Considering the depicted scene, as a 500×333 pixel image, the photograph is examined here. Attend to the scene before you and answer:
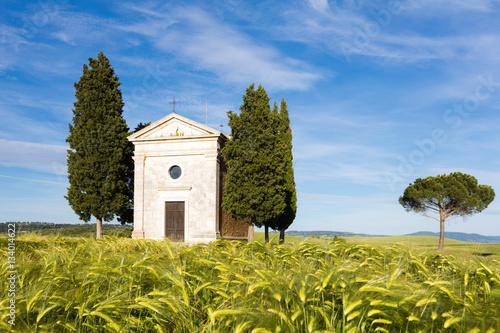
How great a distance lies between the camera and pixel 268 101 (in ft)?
72.5

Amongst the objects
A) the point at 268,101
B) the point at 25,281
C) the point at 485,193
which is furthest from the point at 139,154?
the point at 485,193

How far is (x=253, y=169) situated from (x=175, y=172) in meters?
5.40

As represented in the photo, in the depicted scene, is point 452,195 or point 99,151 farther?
point 452,195

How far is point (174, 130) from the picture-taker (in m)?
22.4

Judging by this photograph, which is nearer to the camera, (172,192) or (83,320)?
(83,320)

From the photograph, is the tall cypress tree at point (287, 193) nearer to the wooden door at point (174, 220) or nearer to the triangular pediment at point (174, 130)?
the triangular pediment at point (174, 130)

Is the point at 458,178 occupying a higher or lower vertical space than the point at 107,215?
higher

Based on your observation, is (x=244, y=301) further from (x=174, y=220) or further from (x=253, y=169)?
(x=174, y=220)

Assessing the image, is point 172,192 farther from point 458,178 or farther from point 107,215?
point 458,178

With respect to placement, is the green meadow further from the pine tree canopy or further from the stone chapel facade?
the pine tree canopy

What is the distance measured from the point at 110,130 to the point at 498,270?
22.4 metres

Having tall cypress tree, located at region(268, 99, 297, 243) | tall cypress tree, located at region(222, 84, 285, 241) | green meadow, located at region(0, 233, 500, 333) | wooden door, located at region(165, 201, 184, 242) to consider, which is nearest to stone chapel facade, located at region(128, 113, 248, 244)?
wooden door, located at region(165, 201, 184, 242)

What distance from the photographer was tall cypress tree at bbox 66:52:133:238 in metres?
22.3

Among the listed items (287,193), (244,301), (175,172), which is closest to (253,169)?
(287,193)
